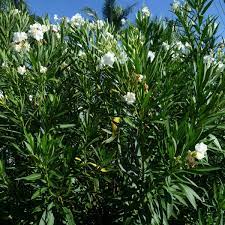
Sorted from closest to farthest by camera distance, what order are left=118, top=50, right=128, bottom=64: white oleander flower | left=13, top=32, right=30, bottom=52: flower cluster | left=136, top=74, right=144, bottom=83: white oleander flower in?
1. left=136, top=74, right=144, bottom=83: white oleander flower
2. left=118, top=50, right=128, bottom=64: white oleander flower
3. left=13, top=32, right=30, bottom=52: flower cluster

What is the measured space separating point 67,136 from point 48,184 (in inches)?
20.9

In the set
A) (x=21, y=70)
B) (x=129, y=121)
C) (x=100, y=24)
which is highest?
(x=100, y=24)

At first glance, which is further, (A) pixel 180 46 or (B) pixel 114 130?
(A) pixel 180 46

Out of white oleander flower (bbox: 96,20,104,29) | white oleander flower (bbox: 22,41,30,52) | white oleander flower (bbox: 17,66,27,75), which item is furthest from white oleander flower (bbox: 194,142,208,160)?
white oleander flower (bbox: 96,20,104,29)

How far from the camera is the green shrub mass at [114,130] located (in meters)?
2.74

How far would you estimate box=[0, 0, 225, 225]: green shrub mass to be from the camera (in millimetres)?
2740

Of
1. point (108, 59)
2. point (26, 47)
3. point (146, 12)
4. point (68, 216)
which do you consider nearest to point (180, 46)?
point (146, 12)

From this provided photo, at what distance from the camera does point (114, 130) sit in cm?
304

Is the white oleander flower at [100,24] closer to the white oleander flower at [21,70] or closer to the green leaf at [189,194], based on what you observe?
the white oleander flower at [21,70]

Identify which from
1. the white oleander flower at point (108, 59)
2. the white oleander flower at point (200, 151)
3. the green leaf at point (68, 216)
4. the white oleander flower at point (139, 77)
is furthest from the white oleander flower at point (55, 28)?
the white oleander flower at point (200, 151)

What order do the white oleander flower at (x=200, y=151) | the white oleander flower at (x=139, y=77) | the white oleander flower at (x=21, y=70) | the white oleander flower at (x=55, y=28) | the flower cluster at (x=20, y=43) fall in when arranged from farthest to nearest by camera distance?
the white oleander flower at (x=55, y=28)
the flower cluster at (x=20, y=43)
the white oleander flower at (x=21, y=70)
the white oleander flower at (x=139, y=77)
the white oleander flower at (x=200, y=151)

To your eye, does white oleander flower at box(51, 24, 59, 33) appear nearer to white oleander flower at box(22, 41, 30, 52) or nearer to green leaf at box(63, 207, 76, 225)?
white oleander flower at box(22, 41, 30, 52)

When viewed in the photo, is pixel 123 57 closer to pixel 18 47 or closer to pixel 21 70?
pixel 21 70

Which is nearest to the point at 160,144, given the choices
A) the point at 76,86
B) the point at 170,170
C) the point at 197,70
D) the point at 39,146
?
the point at 170,170
